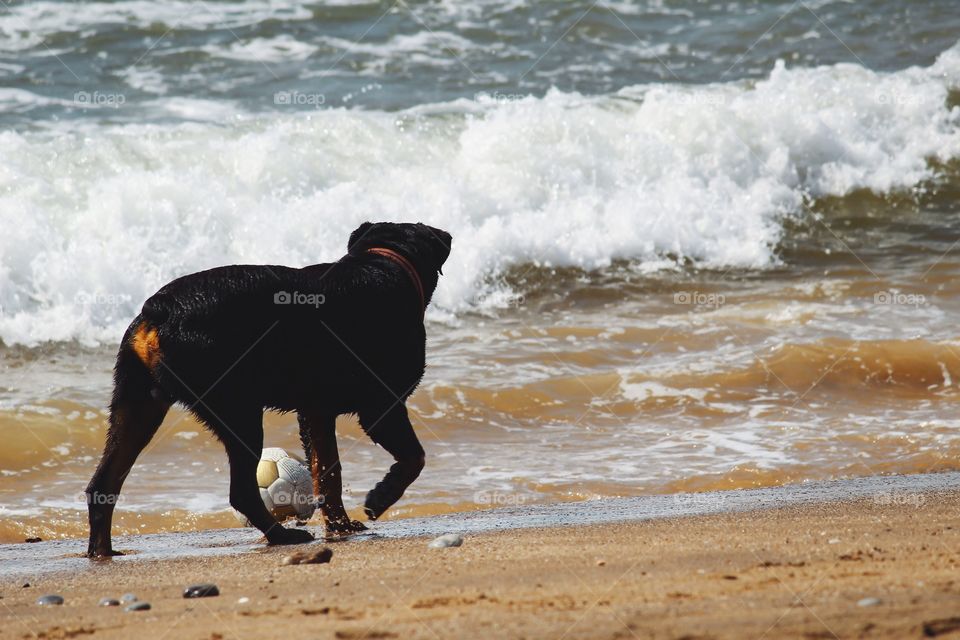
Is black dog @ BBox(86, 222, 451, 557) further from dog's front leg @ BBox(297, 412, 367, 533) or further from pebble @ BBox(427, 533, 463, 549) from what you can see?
pebble @ BBox(427, 533, 463, 549)

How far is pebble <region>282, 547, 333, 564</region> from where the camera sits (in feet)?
14.7

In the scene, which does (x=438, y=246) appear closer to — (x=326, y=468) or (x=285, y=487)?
(x=326, y=468)

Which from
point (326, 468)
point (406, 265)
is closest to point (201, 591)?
point (326, 468)

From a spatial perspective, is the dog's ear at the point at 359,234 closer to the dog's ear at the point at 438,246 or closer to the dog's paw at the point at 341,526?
the dog's ear at the point at 438,246

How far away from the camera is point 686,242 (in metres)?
12.2

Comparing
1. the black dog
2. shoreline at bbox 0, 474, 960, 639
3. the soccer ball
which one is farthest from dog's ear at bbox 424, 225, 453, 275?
shoreline at bbox 0, 474, 960, 639

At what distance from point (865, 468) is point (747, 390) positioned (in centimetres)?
158

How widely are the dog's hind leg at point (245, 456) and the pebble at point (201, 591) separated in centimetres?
114

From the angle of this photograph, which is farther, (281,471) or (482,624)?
(281,471)

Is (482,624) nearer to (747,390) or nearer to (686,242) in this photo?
(747,390)

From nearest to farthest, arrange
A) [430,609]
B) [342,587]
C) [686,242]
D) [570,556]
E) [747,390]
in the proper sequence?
[430,609] → [342,587] → [570,556] → [747,390] → [686,242]

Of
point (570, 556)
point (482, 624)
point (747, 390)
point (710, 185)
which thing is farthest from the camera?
point (710, 185)

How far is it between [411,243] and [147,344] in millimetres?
1492

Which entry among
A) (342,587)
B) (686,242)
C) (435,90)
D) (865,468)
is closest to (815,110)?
(686,242)
